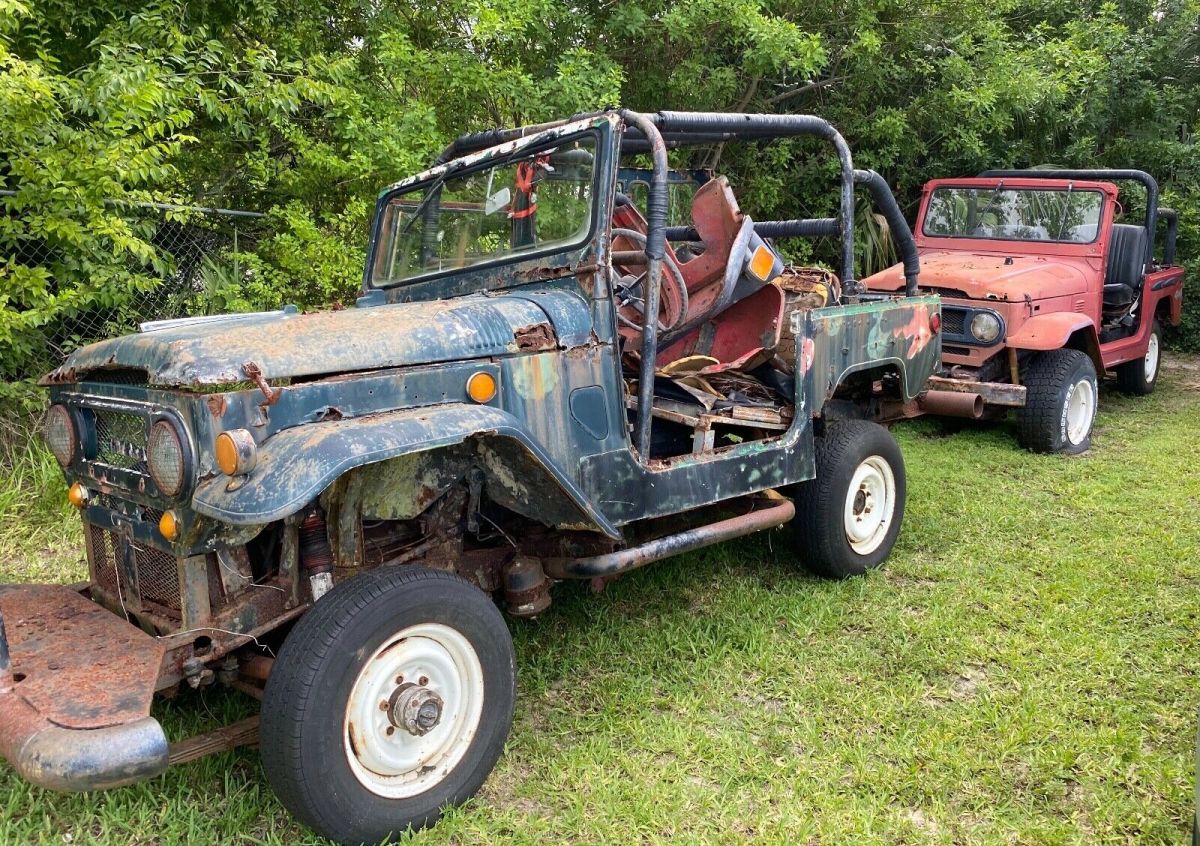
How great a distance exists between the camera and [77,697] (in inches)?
90.0

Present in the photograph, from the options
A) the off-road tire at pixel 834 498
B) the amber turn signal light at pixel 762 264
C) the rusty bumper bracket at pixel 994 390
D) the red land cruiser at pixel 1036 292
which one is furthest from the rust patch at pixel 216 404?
the rusty bumper bracket at pixel 994 390

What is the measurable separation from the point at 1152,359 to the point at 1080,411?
2.83 m

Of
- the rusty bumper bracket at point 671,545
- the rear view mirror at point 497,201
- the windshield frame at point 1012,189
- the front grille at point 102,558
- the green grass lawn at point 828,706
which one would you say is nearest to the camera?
the green grass lawn at point 828,706

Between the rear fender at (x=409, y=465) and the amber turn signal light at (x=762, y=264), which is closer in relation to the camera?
the rear fender at (x=409, y=465)

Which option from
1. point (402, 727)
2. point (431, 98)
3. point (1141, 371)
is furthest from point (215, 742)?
point (1141, 371)

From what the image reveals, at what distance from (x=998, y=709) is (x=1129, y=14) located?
11.5 m

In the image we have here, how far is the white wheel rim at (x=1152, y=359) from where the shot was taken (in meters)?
8.93

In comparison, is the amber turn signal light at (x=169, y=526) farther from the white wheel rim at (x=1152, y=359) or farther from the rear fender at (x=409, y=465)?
the white wheel rim at (x=1152, y=359)

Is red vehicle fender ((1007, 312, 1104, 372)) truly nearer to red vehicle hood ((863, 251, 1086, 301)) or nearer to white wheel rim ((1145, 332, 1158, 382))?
red vehicle hood ((863, 251, 1086, 301))

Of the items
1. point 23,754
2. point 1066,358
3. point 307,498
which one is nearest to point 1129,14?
point 1066,358

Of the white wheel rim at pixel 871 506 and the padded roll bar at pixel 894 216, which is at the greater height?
the padded roll bar at pixel 894 216

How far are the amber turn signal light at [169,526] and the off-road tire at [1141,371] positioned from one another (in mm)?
8940

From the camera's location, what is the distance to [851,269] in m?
4.18

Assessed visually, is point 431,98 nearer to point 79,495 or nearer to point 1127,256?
point 79,495
